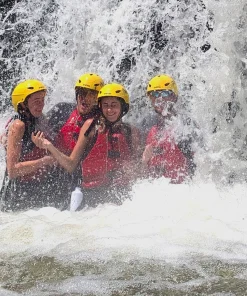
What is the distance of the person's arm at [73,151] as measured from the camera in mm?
5072

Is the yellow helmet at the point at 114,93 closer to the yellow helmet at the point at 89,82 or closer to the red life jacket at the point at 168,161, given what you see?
the yellow helmet at the point at 89,82

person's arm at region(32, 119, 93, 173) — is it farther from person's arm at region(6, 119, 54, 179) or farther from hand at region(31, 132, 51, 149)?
person's arm at region(6, 119, 54, 179)

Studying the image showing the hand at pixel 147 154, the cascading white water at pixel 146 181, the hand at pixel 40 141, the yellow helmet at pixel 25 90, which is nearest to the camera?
the cascading white water at pixel 146 181

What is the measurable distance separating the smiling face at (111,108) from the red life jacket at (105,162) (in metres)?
0.14

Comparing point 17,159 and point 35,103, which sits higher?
point 35,103

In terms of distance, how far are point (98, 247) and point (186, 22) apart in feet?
14.2

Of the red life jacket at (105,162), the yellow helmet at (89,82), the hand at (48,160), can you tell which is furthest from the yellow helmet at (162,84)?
the hand at (48,160)

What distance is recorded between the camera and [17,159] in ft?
16.9

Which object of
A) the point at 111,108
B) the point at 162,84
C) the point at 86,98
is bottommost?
the point at 111,108

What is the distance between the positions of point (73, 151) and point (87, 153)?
5.8 inches

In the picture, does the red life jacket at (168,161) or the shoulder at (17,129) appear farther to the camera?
the red life jacket at (168,161)

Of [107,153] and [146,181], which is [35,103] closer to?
[107,153]

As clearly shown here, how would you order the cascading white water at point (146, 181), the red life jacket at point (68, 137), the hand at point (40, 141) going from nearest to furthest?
the cascading white water at point (146, 181)
the hand at point (40, 141)
the red life jacket at point (68, 137)

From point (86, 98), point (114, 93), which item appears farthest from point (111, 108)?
point (86, 98)
